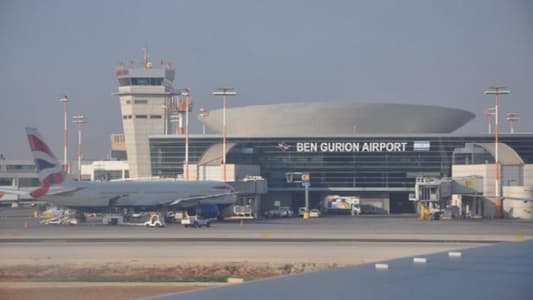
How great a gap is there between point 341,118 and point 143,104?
111 ft

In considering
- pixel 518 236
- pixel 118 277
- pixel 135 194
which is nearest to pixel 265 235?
pixel 518 236

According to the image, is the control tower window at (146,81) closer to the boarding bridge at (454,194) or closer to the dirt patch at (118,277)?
the boarding bridge at (454,194)

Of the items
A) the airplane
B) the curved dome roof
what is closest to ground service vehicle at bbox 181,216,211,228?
the airplane

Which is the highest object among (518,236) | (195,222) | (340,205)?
(340,205)

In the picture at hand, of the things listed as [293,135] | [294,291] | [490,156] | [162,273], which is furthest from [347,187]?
[294,291]

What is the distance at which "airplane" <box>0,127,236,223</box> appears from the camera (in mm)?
67125

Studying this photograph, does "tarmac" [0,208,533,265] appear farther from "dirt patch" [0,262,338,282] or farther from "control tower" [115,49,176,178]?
"control tower" [115,49,176,178]

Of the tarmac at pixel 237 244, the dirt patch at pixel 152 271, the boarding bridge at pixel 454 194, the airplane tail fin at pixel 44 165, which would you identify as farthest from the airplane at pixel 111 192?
the dirt patch at pixel 152 271

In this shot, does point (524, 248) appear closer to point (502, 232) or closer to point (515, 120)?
point (502, 232)

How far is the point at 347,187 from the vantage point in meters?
105

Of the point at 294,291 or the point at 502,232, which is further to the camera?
the point at 502,232

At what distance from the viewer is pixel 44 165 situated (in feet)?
221

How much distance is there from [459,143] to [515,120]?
395 inches

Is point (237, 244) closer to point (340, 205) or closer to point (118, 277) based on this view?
point (118, 277)
